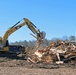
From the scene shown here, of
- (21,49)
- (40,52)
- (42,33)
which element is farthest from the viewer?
(21,49)

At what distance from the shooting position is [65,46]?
103 ft

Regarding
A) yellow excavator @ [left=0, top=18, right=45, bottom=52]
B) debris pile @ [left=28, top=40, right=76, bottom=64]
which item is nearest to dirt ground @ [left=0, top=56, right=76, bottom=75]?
debris pile @ [left=28, top=40, right=76, bottom=64]

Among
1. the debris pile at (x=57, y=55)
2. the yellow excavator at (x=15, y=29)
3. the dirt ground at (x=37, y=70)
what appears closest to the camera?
the dirt ground at (x=37, y=70)

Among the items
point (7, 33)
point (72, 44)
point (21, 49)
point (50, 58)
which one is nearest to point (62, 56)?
point (50, 58)

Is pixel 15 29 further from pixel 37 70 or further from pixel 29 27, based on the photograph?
pixel 37 70

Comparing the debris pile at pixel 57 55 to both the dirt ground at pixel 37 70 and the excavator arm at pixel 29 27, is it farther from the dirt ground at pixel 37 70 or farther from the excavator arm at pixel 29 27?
the excavator arm at pixel 29 27

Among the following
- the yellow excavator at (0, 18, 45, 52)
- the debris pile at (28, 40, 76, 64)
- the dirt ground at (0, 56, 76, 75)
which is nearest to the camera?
the dirt ground at (0, 56, 76, 75)

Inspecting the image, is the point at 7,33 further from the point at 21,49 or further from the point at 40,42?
the point at 21,49

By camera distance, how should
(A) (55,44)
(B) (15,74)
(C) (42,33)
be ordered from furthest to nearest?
(C) (42,33), (A) (55,44), (B) (15,74)

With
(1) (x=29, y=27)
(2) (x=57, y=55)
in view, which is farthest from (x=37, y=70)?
(1) (x=29, y=27)

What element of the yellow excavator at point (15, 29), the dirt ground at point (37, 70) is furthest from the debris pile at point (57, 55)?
the yellow excavator at point (15, 29)

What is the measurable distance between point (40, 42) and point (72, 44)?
732 centimetres

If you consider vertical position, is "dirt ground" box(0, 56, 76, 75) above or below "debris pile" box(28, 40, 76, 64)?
below

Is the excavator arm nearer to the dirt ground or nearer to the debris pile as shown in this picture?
the debris pile
